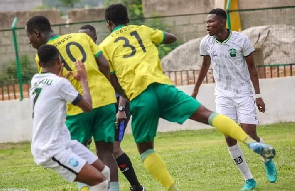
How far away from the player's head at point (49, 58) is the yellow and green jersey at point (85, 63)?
25.8 inches

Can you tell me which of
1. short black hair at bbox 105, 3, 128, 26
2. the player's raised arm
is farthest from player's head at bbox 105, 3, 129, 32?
the player's raised arm

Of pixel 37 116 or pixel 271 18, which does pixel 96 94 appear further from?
pixel 271 18

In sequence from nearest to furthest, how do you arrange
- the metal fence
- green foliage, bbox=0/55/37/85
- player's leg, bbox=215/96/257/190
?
1. player's leg, bbox=215/96/257/190
2. the metal fence
3. green foliage, bbox=0/55/37/85

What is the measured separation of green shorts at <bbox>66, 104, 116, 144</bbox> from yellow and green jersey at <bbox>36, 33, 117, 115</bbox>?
2.7 inches

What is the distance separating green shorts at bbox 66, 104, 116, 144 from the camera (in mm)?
9203

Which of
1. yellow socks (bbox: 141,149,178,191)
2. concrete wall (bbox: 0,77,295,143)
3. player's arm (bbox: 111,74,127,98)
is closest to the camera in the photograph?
yellow socks (bbox: 141,149,178,191)

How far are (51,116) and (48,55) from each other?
1.99ft

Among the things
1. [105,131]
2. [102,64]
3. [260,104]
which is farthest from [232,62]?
[105,131]

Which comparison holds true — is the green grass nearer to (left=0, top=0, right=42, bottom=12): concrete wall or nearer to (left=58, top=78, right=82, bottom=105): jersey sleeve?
(left=58, top=78, right=82, bottom=105): jersey sleeve

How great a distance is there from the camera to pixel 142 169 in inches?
523

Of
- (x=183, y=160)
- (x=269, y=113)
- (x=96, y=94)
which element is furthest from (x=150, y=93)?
(x=269, y=113)

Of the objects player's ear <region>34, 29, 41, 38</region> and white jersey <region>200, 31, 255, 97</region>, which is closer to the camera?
player's ear <region>34, 29, 41, 38</region>

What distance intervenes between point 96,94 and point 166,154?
601cm

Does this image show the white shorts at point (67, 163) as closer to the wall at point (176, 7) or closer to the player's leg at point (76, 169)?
the player's leg at point (76, 169)
